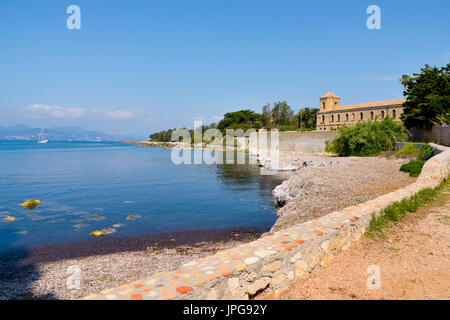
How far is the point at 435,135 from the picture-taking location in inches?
1134

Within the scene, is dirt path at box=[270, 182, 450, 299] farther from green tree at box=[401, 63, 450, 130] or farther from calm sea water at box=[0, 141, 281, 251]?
green tree at box=[401, 63, 450, 130]

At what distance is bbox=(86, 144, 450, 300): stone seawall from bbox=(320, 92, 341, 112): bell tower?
75.9m

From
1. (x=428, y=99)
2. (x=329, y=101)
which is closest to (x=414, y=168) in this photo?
(x=428, y=99)

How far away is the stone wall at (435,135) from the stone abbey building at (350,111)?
66.1 feet

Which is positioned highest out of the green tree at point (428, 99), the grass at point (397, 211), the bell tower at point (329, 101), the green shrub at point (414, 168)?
the bell tower at point (329, 101)

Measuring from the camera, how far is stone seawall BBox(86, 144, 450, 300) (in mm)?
3124

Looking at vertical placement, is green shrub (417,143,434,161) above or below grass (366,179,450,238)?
above

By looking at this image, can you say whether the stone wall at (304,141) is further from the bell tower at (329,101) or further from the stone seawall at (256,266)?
the stone seawall at (256,266)

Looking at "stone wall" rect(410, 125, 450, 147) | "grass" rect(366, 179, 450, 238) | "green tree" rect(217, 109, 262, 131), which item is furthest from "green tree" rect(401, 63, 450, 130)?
"green tree" rect(217, 109, 262, 131)

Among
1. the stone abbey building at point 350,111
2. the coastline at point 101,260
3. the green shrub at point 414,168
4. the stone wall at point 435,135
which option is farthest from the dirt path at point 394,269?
the stone abbey building at point 350,111

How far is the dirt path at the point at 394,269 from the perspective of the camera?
393 centimetres

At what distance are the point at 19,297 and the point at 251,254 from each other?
5553 mm

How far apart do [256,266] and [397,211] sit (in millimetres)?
4530
